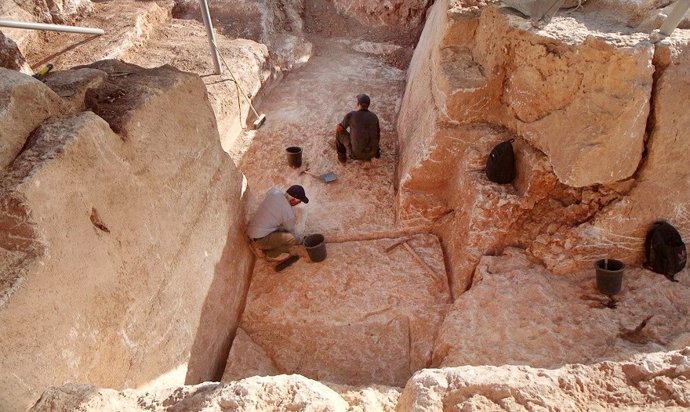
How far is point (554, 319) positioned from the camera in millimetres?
3424

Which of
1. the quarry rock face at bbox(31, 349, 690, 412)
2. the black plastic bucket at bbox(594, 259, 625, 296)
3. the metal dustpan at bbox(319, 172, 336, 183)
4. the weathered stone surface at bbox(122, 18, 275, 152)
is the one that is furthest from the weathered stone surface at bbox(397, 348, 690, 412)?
the weathered stone surface at bbox(122, 18, 275, 152)

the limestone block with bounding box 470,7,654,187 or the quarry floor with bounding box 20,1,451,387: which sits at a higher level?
the limestone block with bounding box 470,7,654,187

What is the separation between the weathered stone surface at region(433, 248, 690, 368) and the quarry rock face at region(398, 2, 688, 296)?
10.5 inches

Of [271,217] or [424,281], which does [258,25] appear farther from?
[424,281]

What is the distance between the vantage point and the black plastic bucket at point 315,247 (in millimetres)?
4621

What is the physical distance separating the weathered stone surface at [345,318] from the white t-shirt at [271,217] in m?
0.45

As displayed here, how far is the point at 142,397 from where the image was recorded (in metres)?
2.17

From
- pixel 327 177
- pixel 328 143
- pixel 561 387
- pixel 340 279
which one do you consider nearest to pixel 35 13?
pixel 328 143

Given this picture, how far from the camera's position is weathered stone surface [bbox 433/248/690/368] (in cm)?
315

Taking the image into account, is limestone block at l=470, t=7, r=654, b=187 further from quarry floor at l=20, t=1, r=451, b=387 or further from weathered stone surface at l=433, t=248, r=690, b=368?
quarry floor at l=20, t=1, r=451, b=387

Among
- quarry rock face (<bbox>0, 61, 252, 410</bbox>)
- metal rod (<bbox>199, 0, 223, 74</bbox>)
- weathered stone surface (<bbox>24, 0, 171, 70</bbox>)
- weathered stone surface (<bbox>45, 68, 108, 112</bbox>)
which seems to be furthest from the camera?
weathered stone surface (<bbox>24, 0, 171, 70</bbox>)

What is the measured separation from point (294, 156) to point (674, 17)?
4.12 m

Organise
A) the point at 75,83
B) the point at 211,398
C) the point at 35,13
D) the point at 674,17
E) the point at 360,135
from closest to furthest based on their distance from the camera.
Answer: the point at 211,398
the point at 75,83
the point at 674,17
the point at 360,135
the point at 35,13

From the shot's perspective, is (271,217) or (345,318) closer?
(345,318)
